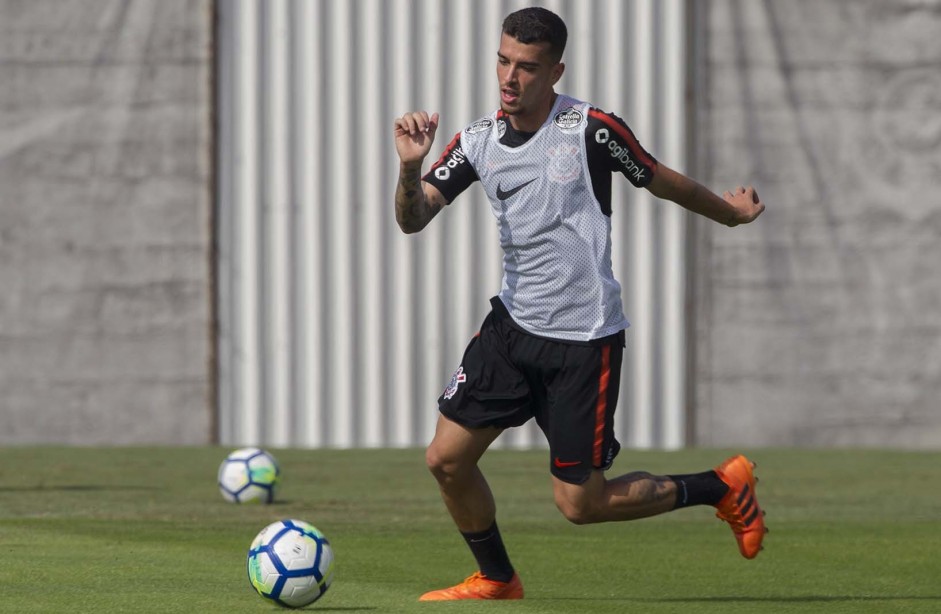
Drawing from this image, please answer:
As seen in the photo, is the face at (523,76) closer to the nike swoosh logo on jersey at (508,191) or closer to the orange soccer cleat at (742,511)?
the nike swoosh logo on jersey at (508,191)

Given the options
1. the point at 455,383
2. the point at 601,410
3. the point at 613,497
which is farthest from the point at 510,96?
the point at 613,497

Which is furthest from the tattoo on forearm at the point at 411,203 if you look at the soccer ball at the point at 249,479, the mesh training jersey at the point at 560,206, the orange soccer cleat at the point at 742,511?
the soccer ball at the point at 249,479

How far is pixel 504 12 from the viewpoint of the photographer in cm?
1497

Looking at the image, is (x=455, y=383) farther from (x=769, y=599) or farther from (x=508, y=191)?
(x=769, y=599)

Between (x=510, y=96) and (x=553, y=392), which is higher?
(x=510, y=96)

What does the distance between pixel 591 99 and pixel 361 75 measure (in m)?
2.01

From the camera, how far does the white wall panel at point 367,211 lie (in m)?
15.0

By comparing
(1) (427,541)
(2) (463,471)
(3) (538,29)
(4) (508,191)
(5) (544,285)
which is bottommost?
(1) (427,541)

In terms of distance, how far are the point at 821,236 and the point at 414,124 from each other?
31.5ft

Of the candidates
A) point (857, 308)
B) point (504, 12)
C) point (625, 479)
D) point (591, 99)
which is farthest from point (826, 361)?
point (625, 479)

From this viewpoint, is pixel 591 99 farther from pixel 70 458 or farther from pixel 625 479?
pixel 625 479

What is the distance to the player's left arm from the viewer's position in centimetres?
668

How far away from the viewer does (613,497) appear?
665 cm

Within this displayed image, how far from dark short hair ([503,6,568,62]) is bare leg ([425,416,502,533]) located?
4.79ft
